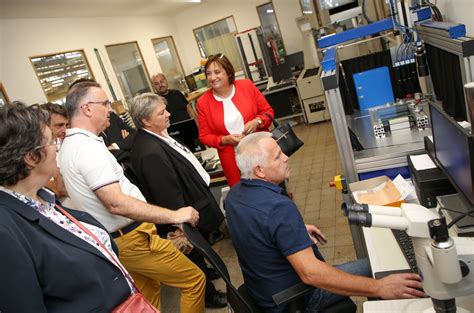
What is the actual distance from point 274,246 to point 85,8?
5381 millimetres

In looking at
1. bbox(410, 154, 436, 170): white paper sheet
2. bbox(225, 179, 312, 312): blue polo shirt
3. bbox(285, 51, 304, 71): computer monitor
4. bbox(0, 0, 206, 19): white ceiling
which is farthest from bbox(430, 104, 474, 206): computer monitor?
bbox(285, 51, 304, 71): computer monitor

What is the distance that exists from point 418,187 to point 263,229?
762mm

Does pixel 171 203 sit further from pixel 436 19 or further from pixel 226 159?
pixel 436 19

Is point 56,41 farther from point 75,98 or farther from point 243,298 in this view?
point 243,298

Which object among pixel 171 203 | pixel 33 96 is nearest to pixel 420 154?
pixel 171 203

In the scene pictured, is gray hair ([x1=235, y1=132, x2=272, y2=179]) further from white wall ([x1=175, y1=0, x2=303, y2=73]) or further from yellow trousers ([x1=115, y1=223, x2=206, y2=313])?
white wall ([x1=175, y1=0, x2=303, y2=73])

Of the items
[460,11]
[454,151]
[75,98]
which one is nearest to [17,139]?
[75,98]

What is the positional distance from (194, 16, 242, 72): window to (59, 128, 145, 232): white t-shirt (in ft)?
24.0

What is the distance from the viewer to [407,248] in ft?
4.55

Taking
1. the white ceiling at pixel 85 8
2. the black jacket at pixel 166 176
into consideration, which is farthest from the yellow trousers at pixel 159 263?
the white ceiling at pixel 85 8

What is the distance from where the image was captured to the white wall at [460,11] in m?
1.87

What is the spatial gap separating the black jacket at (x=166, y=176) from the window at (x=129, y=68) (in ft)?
15.7

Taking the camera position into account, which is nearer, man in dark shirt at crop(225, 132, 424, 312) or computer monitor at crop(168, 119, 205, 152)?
man in dark shirt at crop(225, 132, 424, 312)

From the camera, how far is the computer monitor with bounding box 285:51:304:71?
23.8ft
